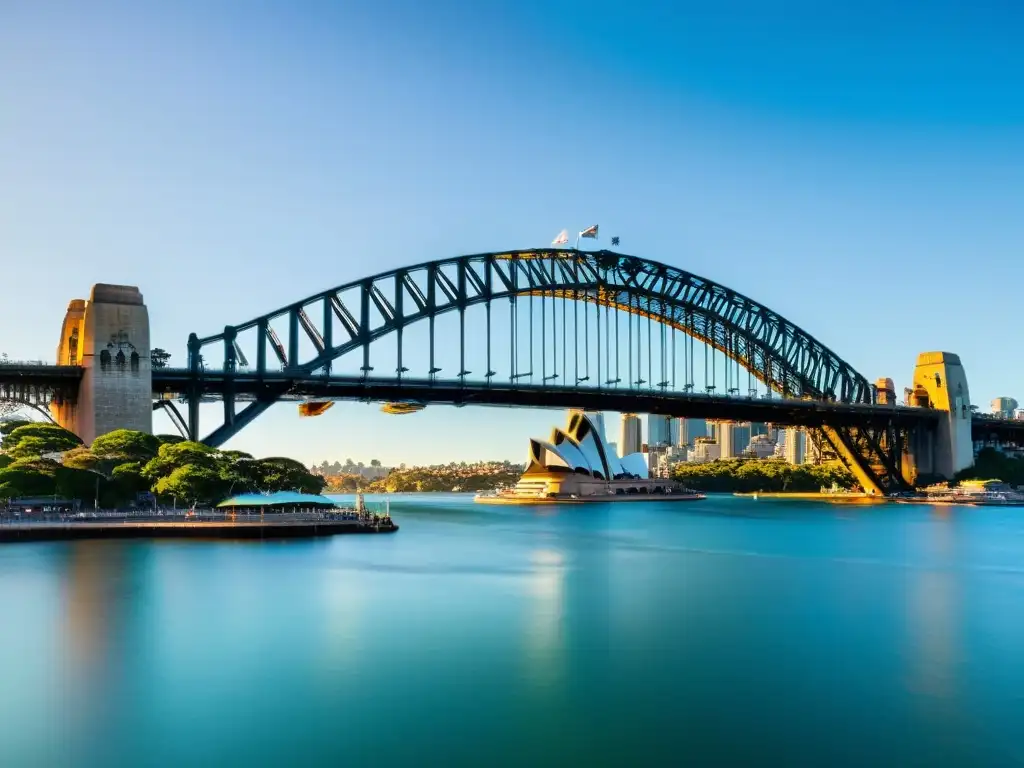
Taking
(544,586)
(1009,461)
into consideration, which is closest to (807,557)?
(544,586)

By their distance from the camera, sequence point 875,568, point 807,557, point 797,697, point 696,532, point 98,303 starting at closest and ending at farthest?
point 797,697
point 875,568
point 807,557
point 98,303
point 696,532

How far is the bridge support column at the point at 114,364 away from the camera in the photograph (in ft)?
192

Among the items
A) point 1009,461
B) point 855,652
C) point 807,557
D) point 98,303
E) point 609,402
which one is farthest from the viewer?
point 1009,461

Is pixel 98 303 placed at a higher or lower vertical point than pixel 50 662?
higher

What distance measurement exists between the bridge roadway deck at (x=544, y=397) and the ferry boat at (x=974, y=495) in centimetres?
781

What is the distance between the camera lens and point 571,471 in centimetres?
12988

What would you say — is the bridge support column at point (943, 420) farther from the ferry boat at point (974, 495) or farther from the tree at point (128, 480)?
the tree at point (128, 480)

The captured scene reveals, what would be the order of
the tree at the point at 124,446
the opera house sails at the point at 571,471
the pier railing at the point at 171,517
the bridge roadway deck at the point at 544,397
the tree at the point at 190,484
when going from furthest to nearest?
1. the opera house sails at the point at 571,471
2. the bridge roadway deck at the point at 544,397
3. the tree at the point at 124,446
4. the tree at the point at 190,484
5. the pier railing at the point at 171,517

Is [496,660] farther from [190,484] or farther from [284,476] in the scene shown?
[284,476]

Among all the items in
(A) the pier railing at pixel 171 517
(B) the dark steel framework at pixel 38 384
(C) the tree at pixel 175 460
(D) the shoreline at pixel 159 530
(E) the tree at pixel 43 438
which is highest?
(B) the dark steel framework at pixel 38 384

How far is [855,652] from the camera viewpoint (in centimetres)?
2412

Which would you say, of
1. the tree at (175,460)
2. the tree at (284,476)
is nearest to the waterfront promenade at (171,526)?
the tree at (175,460)

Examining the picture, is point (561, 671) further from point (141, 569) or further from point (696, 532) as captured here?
point (696, 532)

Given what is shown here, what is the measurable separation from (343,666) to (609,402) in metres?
64.2
